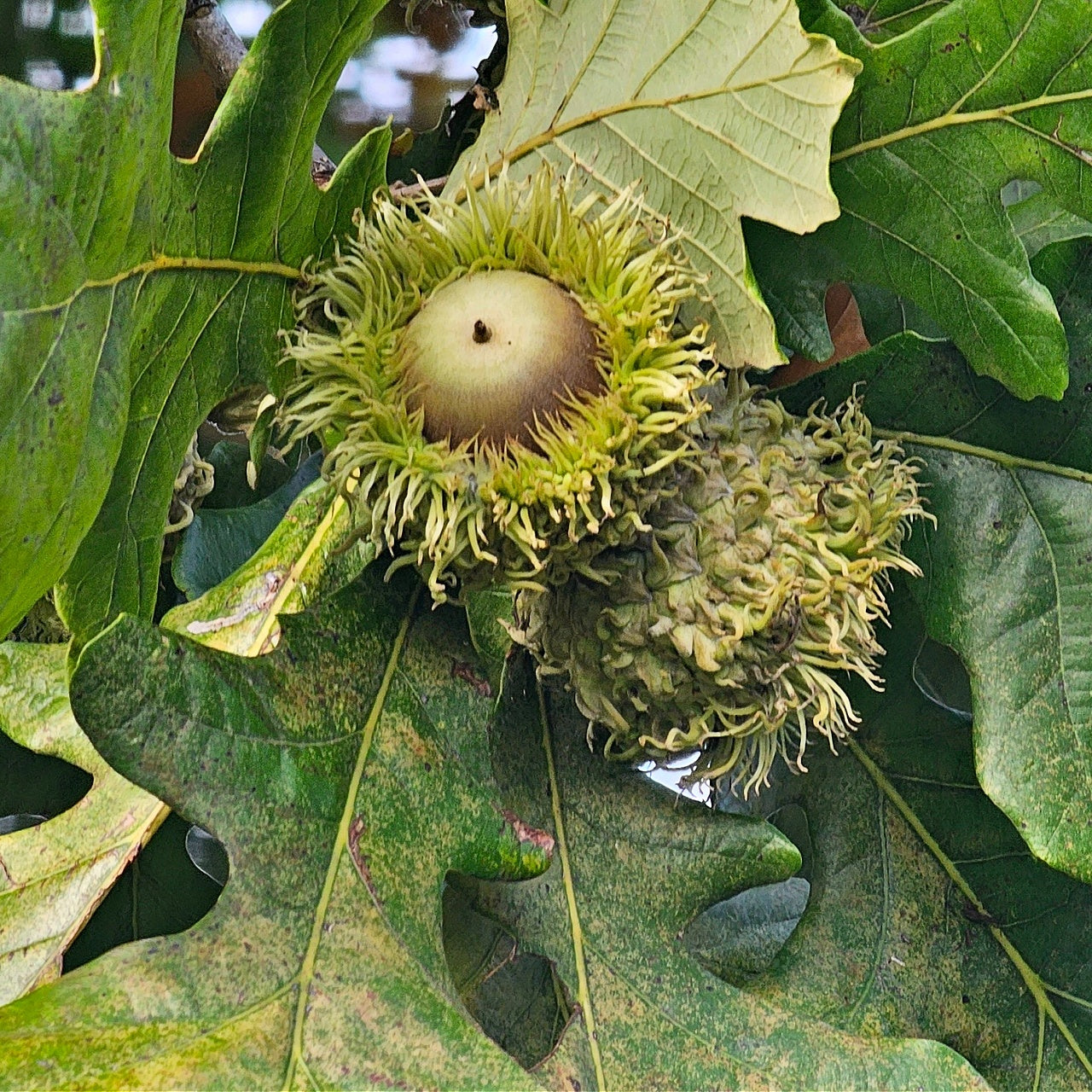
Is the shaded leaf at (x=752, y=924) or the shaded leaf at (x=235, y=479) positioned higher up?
the shaded leaf at (x=235, y=479)

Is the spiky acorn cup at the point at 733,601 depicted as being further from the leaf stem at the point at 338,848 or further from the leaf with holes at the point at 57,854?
the leaf with holes at the point at 57,854

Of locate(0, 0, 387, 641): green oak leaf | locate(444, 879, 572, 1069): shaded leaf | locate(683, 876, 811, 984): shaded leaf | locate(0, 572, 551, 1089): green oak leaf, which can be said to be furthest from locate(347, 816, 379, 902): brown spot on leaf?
locate(683, 876, 811, 984): shaded leaf

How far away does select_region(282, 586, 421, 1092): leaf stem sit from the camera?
36.3 inches

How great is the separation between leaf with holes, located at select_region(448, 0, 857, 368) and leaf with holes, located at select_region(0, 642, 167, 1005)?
2.19 feet

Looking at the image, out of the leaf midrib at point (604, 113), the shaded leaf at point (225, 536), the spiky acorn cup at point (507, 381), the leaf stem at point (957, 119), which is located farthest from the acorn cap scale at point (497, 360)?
the shaded leaf at point (225, 536)

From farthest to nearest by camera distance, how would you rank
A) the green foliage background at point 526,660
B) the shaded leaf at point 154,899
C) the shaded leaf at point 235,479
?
the shaded leaf at point 235,479, the shaded leaf at point 154,899, the green foliage background at point 526,660

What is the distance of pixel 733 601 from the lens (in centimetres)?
101

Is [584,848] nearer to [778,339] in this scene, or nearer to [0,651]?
[778,339]

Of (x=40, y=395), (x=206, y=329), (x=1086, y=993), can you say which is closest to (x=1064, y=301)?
(x=1086, y=993)

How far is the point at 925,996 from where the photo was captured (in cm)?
128

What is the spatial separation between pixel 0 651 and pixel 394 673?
1.55 ft

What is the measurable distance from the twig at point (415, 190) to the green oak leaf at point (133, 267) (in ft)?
0.09

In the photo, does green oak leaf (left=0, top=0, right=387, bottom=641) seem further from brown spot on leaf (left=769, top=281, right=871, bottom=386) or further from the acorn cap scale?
brown spot on leaf (left=769, top=281, right=871, bottom=386)

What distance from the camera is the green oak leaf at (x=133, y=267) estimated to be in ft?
2.52
